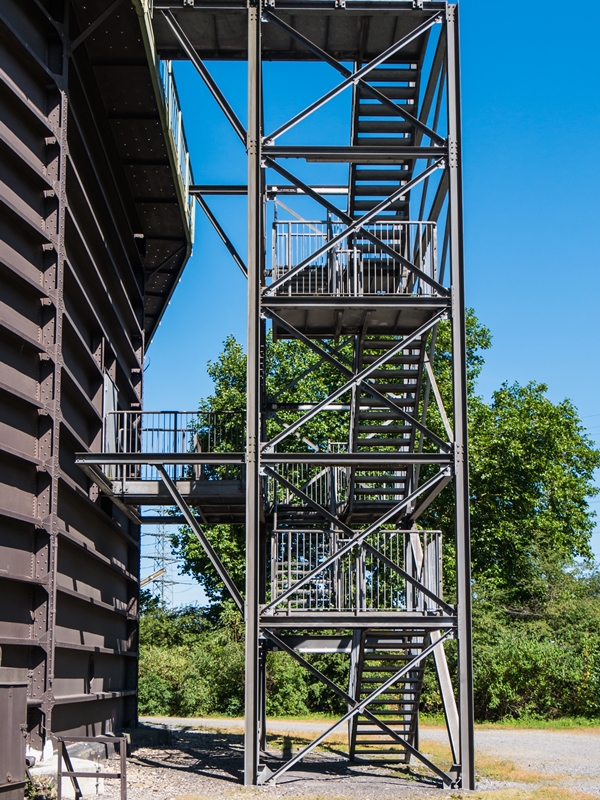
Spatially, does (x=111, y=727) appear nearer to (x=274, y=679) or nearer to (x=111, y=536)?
(x=111, y=536)

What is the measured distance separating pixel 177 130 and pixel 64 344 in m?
7.75

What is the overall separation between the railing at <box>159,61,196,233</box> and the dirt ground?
1254 cm

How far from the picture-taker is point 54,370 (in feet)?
48.9

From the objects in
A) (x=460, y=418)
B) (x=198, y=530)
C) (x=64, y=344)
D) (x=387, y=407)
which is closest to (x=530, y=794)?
(x=460, y=418)

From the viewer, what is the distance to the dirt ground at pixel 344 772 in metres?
13.8

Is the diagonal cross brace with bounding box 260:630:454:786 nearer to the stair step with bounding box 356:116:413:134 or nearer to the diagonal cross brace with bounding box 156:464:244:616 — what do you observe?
the diagonal cross brace with bounding box 156:464:244:616

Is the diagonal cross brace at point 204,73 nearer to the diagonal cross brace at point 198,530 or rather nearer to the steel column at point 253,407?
the steel column at point 253,407

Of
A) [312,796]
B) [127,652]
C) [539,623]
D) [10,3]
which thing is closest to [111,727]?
[127,652]

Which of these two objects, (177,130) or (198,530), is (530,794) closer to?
(198,530)

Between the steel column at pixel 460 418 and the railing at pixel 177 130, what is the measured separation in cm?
629

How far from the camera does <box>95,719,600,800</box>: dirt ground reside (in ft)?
45.2

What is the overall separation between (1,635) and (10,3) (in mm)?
8709

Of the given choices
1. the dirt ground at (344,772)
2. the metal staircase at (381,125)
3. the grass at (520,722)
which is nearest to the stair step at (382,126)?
the metal staircase at (381,125)

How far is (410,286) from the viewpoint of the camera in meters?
19.2
